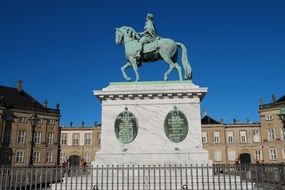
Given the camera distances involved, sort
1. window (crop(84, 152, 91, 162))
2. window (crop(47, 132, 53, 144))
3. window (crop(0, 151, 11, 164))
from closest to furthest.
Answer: window (crop(0, 151, 11, 164))
window (crop(47, 132, 53, 144))
window (crop(84, 152, 91, 162))

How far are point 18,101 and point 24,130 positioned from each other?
19.8ft

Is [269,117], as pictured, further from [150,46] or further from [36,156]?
[150,46]

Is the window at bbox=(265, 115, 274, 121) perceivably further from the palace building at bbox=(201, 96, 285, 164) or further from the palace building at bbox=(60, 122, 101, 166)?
the palace building at bbox=(60, 122, 101, 166)

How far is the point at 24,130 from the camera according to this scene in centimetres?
6031

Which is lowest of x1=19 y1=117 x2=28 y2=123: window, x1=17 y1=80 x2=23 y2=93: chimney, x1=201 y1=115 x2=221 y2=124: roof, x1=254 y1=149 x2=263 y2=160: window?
x1=254 y1=149 x2=263 y2=160: window

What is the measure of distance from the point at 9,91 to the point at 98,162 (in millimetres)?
54610

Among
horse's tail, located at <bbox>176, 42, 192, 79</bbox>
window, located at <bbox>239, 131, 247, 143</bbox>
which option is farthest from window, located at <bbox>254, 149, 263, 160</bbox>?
horse's tail, located at <bbox>176, 42, 192, 79</bbox>

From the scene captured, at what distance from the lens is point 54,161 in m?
63.9

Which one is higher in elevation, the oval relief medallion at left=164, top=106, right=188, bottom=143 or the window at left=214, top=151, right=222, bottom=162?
the oval relief medallion at left=164, top=106, right=188, bottom=143

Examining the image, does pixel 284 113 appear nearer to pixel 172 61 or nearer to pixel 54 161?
pixel 172 61

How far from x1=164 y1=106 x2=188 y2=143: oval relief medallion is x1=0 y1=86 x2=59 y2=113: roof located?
48.0 metres

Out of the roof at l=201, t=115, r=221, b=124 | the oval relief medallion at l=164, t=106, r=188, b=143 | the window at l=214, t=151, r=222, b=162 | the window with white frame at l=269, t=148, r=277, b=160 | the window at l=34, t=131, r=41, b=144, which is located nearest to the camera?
the oval relief medallion at l=164, t=106, r=188, b=143

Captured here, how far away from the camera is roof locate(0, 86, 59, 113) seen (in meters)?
59.0

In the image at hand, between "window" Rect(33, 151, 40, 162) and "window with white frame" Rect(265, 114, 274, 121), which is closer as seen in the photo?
"window" Rect(33, 151, 40, 162)
